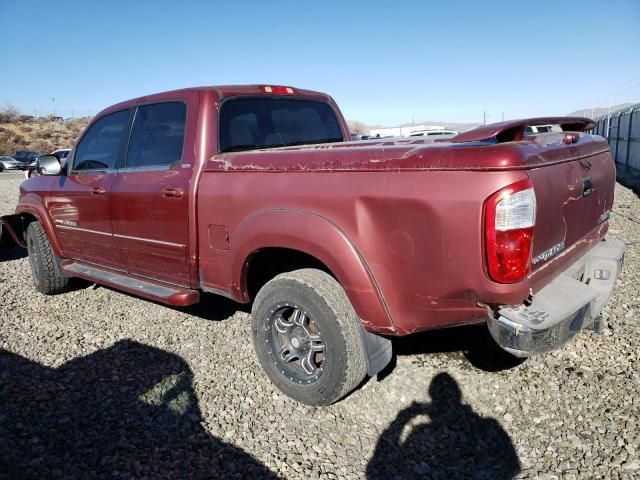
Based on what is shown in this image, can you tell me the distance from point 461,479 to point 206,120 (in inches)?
105

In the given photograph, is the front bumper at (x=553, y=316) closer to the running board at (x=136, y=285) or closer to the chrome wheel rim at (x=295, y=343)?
the chrome wheel rim at (x=295, y=343)

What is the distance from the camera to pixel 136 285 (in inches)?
152

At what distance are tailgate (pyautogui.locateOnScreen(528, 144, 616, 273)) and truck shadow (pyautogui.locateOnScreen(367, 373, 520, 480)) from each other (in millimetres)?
984

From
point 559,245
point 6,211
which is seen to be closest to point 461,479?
point 559,245

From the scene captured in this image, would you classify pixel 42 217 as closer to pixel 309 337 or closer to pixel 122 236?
pixel 122 236

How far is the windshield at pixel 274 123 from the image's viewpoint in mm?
3557

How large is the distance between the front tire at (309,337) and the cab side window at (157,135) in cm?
134

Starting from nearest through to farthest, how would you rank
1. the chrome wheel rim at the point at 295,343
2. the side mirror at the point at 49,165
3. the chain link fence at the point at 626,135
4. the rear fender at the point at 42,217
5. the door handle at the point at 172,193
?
the chrome wheel rim at the point at 295,343 → the door handle at the point at 172,193 → the side mirror at the point at 49,165 → the rear fender at the point at 42,217 → the chain link fence at the point at 626,135

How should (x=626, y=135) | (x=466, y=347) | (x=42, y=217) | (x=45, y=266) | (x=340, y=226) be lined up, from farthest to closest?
(x=626, y=135)
(x=45, y=266)
(x=42, y=217)
(x=466, y=347)
(x=340, y=226)

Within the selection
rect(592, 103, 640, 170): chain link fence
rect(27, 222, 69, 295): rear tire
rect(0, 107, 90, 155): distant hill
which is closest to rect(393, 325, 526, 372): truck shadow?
rect(27, 222, 69, 295): rear tire

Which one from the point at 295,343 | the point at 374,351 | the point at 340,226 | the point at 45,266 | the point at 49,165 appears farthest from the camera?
the point at 45,266

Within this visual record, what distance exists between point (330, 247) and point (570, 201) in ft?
4.18

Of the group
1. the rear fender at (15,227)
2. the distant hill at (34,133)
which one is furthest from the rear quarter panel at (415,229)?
the distant hill at (34,133)

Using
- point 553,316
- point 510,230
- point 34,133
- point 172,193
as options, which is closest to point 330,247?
point 510,230
